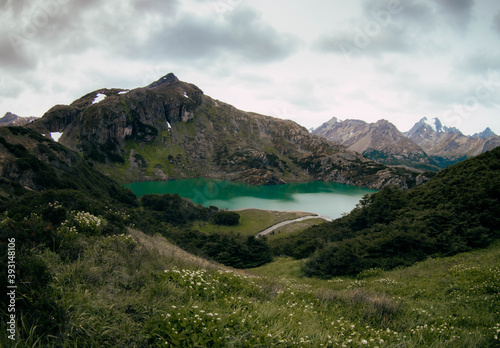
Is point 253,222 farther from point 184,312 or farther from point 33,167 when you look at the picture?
point 184,312

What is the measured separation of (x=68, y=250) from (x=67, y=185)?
65.4 meters

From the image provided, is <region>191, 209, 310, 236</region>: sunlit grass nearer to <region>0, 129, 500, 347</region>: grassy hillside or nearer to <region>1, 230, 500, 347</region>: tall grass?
<region>0, 129, 500, 347</region>: grassy hillside

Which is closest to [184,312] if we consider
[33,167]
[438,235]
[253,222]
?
[438,235]

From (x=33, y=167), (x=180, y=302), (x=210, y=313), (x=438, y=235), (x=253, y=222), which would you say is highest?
(x=33, y=167)

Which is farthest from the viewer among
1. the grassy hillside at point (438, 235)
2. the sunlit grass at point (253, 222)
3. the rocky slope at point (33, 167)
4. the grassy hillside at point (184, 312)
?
the sunlit grass at point (253, 222)

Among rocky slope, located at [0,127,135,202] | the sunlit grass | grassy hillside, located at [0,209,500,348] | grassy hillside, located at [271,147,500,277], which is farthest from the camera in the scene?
the sunlit grass

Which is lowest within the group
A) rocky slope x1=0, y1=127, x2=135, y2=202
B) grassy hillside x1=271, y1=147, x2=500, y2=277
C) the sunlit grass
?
the sunlit grass

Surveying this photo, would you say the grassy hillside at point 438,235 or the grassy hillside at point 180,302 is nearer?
the grassy hillside at point 180,302

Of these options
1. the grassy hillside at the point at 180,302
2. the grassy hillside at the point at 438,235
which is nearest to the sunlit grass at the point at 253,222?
the grassy hillside at the point at 438,235

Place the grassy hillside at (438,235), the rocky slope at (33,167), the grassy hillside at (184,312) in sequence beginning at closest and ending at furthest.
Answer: the grassy hillside at (184,312) → the grassy hillside at (438,235) → the rocky slope at (33,167)

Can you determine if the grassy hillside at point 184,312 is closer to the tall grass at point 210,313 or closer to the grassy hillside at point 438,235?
the tall grass at point 210,313

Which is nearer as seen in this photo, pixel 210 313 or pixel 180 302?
pixel 210 313

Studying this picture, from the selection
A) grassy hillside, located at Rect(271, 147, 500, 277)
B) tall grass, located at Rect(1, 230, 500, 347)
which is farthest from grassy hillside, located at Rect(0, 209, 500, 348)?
grassy hillside, located at Rect(271, 147, 500, 277)

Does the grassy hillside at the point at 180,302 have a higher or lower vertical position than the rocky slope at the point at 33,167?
lower
